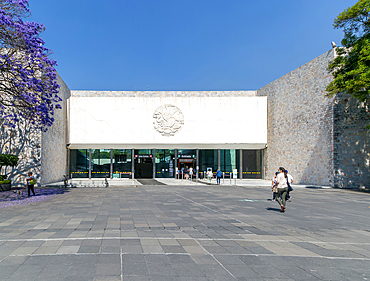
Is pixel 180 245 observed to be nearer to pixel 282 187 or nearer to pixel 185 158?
pixel 282 187

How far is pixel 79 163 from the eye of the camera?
33656 mm

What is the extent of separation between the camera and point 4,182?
19.1m

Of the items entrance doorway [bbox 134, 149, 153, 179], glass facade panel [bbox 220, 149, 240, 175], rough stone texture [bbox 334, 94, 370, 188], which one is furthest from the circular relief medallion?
rough stone texture [bbox 334, 94, 370, 188]

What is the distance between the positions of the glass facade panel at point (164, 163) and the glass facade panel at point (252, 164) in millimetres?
8820

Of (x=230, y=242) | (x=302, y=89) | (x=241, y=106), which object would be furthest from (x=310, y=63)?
(x=230, y=242)

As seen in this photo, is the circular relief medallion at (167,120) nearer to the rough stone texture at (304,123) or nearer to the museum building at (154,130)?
the museum building at (154,130)

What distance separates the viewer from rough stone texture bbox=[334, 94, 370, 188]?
2298 cm

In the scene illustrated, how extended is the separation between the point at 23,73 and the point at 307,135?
22895mm

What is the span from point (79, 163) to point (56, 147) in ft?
21.0

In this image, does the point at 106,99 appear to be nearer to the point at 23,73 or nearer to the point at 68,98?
the point at 68,98

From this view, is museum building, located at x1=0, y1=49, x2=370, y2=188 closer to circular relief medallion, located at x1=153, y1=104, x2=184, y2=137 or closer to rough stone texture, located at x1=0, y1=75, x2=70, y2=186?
circular relief medallion, located at x1=153, y1=104, x2=184, y2=137

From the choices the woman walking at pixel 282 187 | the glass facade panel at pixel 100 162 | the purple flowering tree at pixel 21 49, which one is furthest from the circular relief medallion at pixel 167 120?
the woman walking at pixel 282 187

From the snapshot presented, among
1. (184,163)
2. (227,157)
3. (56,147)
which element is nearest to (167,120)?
(184,163)

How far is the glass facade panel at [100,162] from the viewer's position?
111 ft
